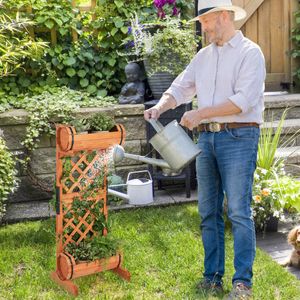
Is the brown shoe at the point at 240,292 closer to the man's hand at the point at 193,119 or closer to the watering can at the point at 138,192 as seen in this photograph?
the man's hand at the point at 193,119

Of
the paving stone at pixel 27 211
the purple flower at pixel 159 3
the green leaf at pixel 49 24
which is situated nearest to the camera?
the paving stone at pixel 27 211

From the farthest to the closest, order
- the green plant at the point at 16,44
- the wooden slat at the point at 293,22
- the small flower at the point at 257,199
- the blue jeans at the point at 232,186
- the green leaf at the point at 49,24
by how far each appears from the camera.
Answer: the wooden slat at the point at 293,22 < the green leaf at the point at 49,24 < the green plant at the point at 16,44 < the small flower at the point at 257,199 < the blue jeans at the point at 232,186

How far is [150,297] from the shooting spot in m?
3.00

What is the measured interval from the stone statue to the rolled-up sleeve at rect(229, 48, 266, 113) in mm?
2464

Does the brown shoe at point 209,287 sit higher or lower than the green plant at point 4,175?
lower

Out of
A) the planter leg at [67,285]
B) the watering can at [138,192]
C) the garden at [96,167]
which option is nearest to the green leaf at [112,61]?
the garden at [96,167]

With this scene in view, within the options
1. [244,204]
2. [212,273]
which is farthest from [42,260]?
[244,204]

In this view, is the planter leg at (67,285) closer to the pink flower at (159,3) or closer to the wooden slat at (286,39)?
the pink flower at (159,3)

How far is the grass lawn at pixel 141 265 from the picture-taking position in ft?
10.1

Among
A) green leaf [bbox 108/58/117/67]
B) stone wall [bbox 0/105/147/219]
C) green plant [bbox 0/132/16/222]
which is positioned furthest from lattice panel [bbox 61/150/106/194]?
green leaf [bbox 108/58/117/67]

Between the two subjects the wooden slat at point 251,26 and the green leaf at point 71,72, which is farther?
the wooden slat at point 251,26

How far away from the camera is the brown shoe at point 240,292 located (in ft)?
9.21

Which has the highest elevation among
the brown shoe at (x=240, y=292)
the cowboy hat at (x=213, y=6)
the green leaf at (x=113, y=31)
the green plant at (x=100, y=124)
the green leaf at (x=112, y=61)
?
the green leaf at (x=113, y=31)

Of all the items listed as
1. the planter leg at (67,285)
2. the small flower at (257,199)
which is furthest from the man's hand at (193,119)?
the small flower at (257,199)
